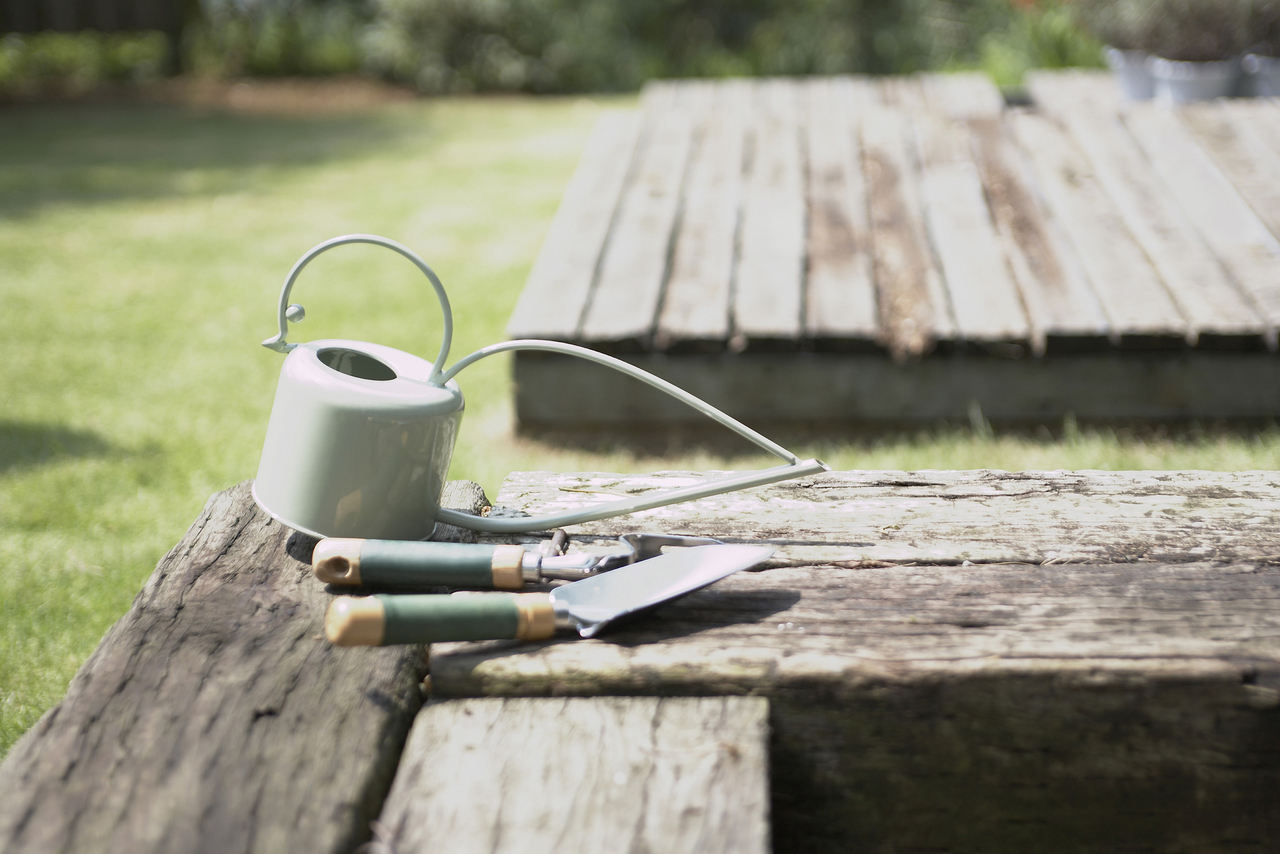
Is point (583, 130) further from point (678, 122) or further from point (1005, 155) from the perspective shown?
point (1005, 155)

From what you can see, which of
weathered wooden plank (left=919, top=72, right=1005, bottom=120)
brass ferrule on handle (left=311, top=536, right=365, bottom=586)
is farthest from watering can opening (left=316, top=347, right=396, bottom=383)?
weathered wooden plank (left=919, top=72, right=1005, bottom=120)

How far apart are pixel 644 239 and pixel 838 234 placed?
660 mm

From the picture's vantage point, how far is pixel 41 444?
302 centimetres

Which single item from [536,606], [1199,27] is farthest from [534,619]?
[1199,27]

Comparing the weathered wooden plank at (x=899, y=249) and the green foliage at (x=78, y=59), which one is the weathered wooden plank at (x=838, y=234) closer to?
the weathered wooden plank at (x=899, y=249)

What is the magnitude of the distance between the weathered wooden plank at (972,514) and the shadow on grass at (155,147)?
5.60m

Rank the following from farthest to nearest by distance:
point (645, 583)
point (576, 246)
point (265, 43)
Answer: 1. point (265, 43)
2. point (576, 246)
3. point (645, 583)

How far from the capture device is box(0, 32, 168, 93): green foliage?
10.3m

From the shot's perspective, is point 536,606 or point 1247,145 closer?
point 536,606

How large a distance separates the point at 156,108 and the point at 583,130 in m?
4.16

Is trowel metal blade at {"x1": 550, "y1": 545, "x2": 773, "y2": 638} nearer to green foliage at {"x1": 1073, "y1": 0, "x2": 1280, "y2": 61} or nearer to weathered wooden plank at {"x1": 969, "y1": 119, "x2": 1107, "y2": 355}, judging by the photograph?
weathered wooden plank at {"x1": 969, "y1": 119, "x2": 1107, "y2": 355}

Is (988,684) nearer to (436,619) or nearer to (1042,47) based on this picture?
(436,619)

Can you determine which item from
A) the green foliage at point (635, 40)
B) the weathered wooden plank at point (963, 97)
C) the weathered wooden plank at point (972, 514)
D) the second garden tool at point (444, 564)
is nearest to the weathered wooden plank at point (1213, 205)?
the weathered wooden plank at point (963, 97)

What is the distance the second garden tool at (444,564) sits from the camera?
120cm
